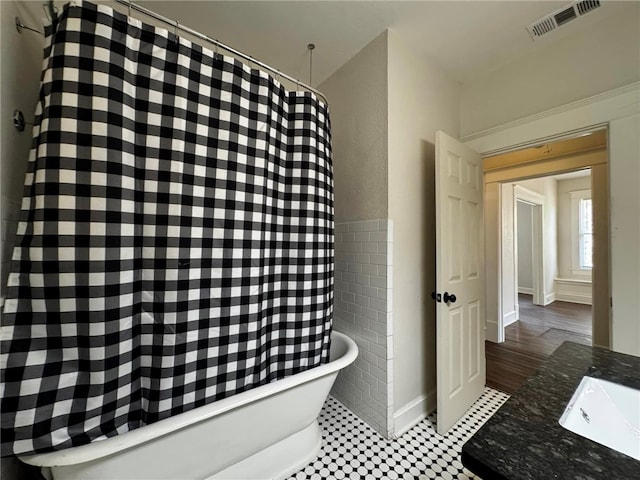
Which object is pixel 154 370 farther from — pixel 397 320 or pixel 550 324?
pixel 550 324

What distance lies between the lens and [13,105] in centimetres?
90

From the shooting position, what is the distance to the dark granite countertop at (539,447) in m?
0.51

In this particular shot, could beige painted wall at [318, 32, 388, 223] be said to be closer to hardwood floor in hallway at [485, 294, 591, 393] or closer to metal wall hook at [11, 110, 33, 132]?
metal wall hook at [11, 110, 33, 132]

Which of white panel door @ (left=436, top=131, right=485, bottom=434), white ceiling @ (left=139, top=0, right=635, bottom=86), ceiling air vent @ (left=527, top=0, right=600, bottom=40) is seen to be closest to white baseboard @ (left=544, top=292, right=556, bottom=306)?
white panel door @ (left=436, top=131, right=485, bottom=434)

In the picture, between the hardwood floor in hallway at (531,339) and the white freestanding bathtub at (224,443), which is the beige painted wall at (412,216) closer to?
Answer: the white freestanding bathtub at (224,443)

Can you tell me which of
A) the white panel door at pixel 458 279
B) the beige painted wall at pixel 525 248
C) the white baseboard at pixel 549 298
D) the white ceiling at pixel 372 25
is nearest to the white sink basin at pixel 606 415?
the white panel door at pixel 458 279

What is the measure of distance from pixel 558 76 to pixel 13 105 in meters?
2.82

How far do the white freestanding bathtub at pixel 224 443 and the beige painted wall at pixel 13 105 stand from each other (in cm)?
42

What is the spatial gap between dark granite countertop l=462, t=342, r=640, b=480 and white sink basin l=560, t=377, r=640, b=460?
27mm

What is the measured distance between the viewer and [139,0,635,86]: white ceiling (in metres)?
1.43

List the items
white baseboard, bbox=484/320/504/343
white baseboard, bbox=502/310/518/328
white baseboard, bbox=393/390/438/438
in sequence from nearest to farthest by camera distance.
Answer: white baseboard, bbox=393/390/438/438, white baseboard, bbox=484/320/504/343, white baseboard, bbox=502/310/518/328

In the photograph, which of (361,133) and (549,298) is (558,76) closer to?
(361,133)

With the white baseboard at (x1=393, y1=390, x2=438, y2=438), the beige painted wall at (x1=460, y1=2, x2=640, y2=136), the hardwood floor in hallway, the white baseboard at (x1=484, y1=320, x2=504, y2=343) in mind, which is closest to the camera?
the beige painted wall at (x1=460, y1=2, x2=640, y2=136)

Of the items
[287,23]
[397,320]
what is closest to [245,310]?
[397,320]
